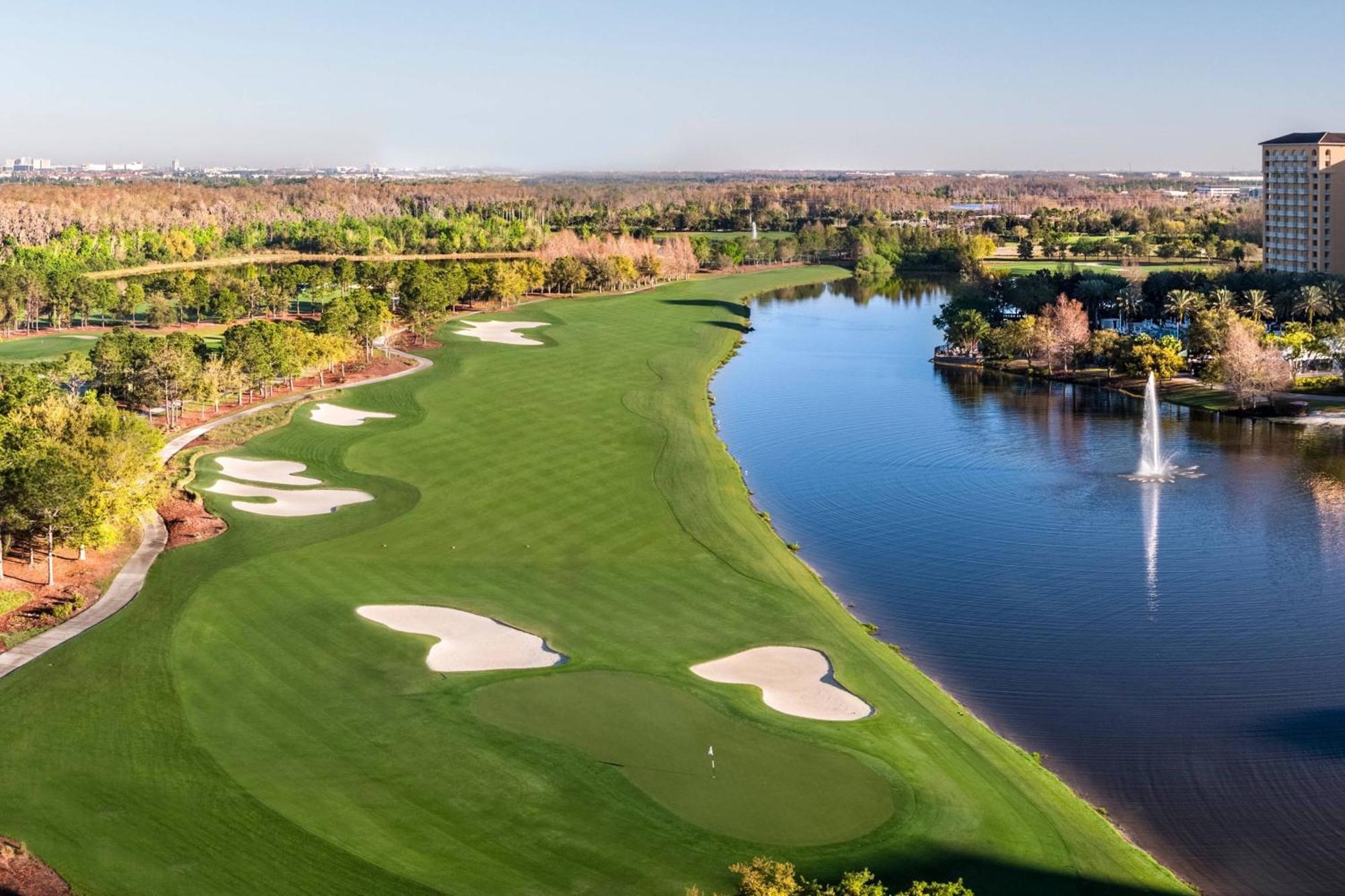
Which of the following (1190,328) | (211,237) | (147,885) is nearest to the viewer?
(147,885)

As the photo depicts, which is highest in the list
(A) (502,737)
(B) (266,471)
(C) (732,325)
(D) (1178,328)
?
(C) (732,325)

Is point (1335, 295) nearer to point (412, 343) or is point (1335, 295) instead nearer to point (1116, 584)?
point (1116, 584)

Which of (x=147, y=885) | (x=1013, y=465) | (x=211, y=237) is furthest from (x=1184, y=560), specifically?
(x=211, y=237)

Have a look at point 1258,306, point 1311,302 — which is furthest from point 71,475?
point 1311,302

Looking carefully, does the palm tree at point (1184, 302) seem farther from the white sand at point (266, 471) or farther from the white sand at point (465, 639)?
the white sand at point (465, 639)

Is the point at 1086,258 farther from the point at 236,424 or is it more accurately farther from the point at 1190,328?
the point at 236,424

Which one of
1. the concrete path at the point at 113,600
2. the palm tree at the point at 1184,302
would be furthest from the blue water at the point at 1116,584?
the concrete path at the point at 113,600
